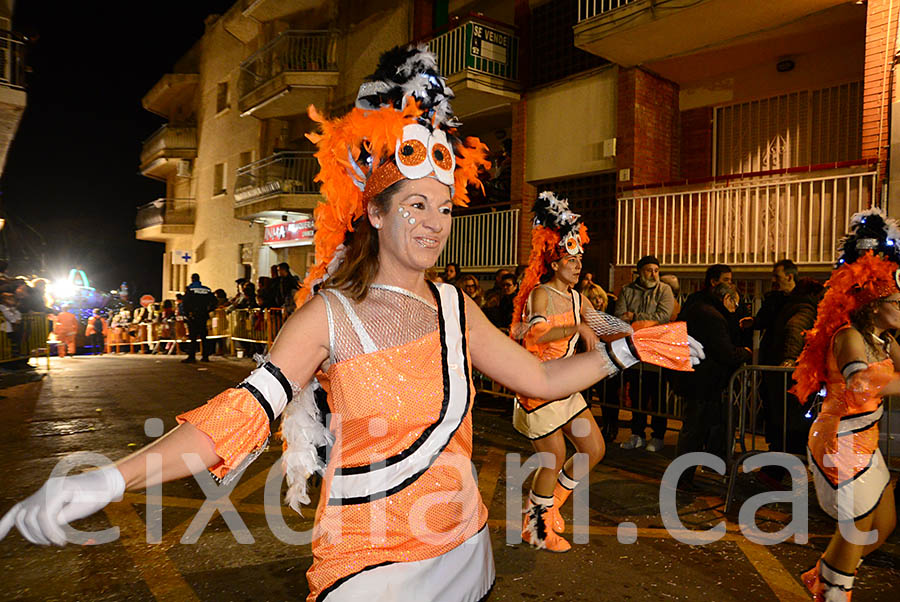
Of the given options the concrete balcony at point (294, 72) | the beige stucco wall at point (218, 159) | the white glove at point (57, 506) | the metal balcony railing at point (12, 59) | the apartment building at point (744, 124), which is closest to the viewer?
the white glove at point (57, 506)

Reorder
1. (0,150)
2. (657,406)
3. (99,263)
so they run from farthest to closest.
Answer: (99,263) → (0,150) → (657,406)

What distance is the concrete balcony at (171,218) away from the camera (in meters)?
27.4

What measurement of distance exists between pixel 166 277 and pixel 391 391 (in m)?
32.5

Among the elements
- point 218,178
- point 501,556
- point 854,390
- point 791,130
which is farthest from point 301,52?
point 854,390

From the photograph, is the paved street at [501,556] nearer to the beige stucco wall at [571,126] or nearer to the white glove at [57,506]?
the white glove at [57,506]

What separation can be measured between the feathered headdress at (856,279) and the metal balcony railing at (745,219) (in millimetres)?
4840

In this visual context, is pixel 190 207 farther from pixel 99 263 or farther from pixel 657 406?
pixel 99 263

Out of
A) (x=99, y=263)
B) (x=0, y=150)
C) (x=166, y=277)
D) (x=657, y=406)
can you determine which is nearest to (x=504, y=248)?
(x=657, y=406)

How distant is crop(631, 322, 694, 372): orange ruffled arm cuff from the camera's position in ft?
6.93

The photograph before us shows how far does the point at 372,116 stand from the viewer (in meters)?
2.06

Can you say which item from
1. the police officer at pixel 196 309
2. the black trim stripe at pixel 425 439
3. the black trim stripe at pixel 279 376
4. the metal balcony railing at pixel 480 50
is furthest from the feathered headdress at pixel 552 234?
the police officer at pixel 196 309

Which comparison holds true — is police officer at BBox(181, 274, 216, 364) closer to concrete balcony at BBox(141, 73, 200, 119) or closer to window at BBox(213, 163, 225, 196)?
window at BBox(213, 163, 225, 196)

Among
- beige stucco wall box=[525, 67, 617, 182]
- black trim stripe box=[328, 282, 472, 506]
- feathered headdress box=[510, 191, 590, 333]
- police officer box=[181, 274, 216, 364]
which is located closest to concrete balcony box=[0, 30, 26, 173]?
police officer box=[181, 274, 216, 364]

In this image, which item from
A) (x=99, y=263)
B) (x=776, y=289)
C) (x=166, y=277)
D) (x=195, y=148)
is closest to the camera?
(x=776, y=289)
